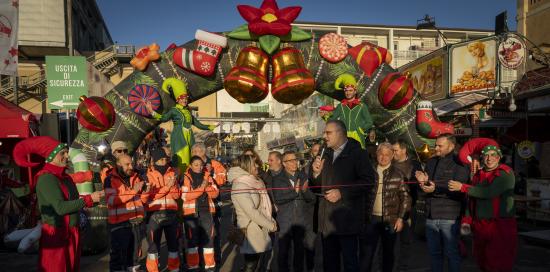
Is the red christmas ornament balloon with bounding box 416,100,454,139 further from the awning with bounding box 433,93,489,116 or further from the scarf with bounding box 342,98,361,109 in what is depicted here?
the awning with bounding box 433,93,489,116

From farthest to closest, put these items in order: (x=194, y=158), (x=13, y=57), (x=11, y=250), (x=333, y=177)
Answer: (x=13, y=57) → (x=11, y=250) → (x=194, y=158) → (x=333, y=177)

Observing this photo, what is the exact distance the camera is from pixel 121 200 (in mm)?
4332

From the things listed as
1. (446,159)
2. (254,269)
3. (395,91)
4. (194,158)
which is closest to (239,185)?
(254,269)

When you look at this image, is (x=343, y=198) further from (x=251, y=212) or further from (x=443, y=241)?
(x=443, y=241)

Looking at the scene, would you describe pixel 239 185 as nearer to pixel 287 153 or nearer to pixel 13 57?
pixel 287 153

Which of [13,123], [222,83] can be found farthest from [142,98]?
[13,123]

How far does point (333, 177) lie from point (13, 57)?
8105 mm

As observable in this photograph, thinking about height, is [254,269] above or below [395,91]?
below

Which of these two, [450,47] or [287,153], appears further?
[450,47]

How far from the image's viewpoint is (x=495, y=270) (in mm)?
3627

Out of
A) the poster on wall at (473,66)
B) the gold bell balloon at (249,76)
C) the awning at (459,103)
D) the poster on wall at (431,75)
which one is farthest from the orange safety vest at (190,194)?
the poster on wall at (473,66)

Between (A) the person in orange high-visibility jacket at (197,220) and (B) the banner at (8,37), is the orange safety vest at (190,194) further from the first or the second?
(B) the banner at (8,37)

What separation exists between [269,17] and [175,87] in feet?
6.46

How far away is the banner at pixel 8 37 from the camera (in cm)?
784
